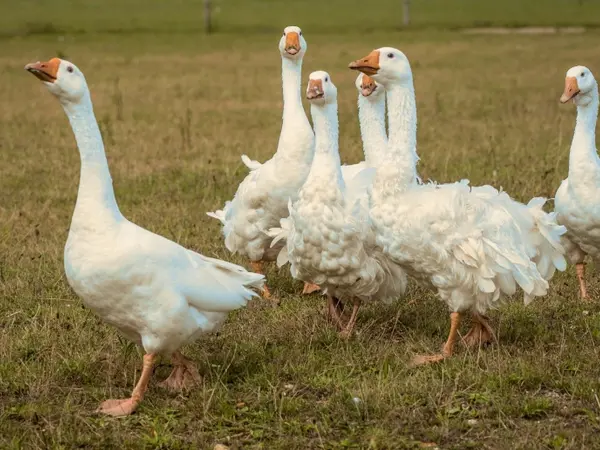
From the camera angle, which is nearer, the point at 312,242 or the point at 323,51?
the point at 312,242

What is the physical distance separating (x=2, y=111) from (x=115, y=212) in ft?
38.0

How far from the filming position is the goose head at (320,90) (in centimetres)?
689

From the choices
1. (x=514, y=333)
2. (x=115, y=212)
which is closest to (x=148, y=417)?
(x=115, y=212)

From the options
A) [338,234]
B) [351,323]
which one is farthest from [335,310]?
[338,234]

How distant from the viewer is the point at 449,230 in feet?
20.0

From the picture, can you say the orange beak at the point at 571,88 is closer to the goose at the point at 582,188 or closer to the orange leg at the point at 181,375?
the goose at the point at 582,188

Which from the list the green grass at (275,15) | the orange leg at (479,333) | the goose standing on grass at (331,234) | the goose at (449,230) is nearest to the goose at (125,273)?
the goose standing on grass at (331,234)

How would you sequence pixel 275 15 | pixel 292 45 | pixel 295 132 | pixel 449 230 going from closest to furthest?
pixel 449 230
pixel 295 132
pixel 292 45
pixel 275 15

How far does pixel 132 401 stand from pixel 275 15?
2917cm

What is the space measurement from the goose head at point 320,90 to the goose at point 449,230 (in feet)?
1.69

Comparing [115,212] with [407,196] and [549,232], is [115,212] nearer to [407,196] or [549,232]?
[407,196]

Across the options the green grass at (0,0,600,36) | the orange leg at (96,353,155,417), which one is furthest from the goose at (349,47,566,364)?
the green grass at (0,0,600,36)

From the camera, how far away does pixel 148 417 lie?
5379mm

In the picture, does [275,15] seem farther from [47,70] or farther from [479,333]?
[47,70]
